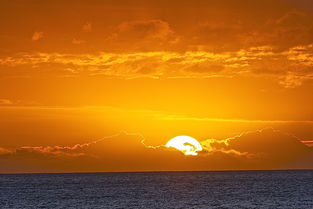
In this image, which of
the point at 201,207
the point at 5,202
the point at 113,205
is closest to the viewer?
the point at 201,207

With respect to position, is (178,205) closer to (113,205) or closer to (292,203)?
(113,205)

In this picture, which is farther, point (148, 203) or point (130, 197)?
point (130, 197)

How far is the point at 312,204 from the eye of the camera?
11462 centimetres

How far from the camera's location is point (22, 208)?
114 m

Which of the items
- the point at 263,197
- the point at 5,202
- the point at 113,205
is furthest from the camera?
the point at 263,197

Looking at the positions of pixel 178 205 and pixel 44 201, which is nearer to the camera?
pixel 178 205

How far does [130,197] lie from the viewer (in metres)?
140

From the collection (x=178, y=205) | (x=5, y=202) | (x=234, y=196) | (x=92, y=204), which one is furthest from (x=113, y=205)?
(x=234, y=196)

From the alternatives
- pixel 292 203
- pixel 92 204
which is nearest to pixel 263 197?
pixel 292 203

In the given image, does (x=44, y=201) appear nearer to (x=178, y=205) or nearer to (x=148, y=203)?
(x=148, y=203)

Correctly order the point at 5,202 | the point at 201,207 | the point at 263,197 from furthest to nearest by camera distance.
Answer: the point at 263,197 < the point at 5,202 < the point at 201,207

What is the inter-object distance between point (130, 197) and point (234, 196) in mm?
23795

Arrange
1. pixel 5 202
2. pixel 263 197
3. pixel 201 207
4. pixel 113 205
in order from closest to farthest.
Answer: pixel 201 207 < pixel 113 205 < pixel 5 202 < pixel 263 197

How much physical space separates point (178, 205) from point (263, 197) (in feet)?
98.3
